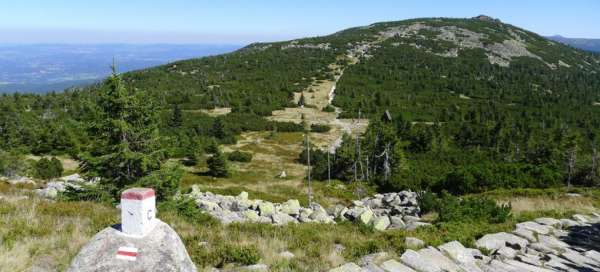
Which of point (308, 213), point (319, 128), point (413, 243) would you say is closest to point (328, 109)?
point (319, 128)

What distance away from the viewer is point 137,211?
4.35 metres

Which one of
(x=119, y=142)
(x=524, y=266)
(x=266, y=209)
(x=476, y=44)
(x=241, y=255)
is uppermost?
(x=476, y=44)

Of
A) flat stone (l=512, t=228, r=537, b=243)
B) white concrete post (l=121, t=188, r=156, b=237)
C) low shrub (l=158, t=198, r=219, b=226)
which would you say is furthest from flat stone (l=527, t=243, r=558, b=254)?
white concrete post (l=121, t=188, r=156, b=237)

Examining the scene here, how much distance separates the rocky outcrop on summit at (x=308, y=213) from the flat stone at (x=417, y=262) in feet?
16.1

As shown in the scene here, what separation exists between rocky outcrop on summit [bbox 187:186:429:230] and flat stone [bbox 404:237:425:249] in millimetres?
3567

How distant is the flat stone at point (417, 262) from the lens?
845 centimetres

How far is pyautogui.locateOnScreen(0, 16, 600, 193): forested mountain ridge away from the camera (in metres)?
47.8

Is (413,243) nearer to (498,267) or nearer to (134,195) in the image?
(498,267)

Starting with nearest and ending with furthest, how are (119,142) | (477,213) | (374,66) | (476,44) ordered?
(477,213) → (119,142) → (374,66) → (476,44)

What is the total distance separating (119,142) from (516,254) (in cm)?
1448

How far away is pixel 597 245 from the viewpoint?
1155 centimetres

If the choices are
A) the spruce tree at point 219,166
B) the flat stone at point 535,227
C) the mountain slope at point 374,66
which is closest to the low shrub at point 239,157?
the spruce tree at point 219,166

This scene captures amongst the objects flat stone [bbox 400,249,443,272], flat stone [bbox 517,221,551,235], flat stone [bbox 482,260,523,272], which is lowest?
flat stone [bbox 517,221,551,235]

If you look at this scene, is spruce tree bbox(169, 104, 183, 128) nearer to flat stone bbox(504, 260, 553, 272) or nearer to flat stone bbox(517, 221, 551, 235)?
flat stone bbox(517, 221, 551, 235)
